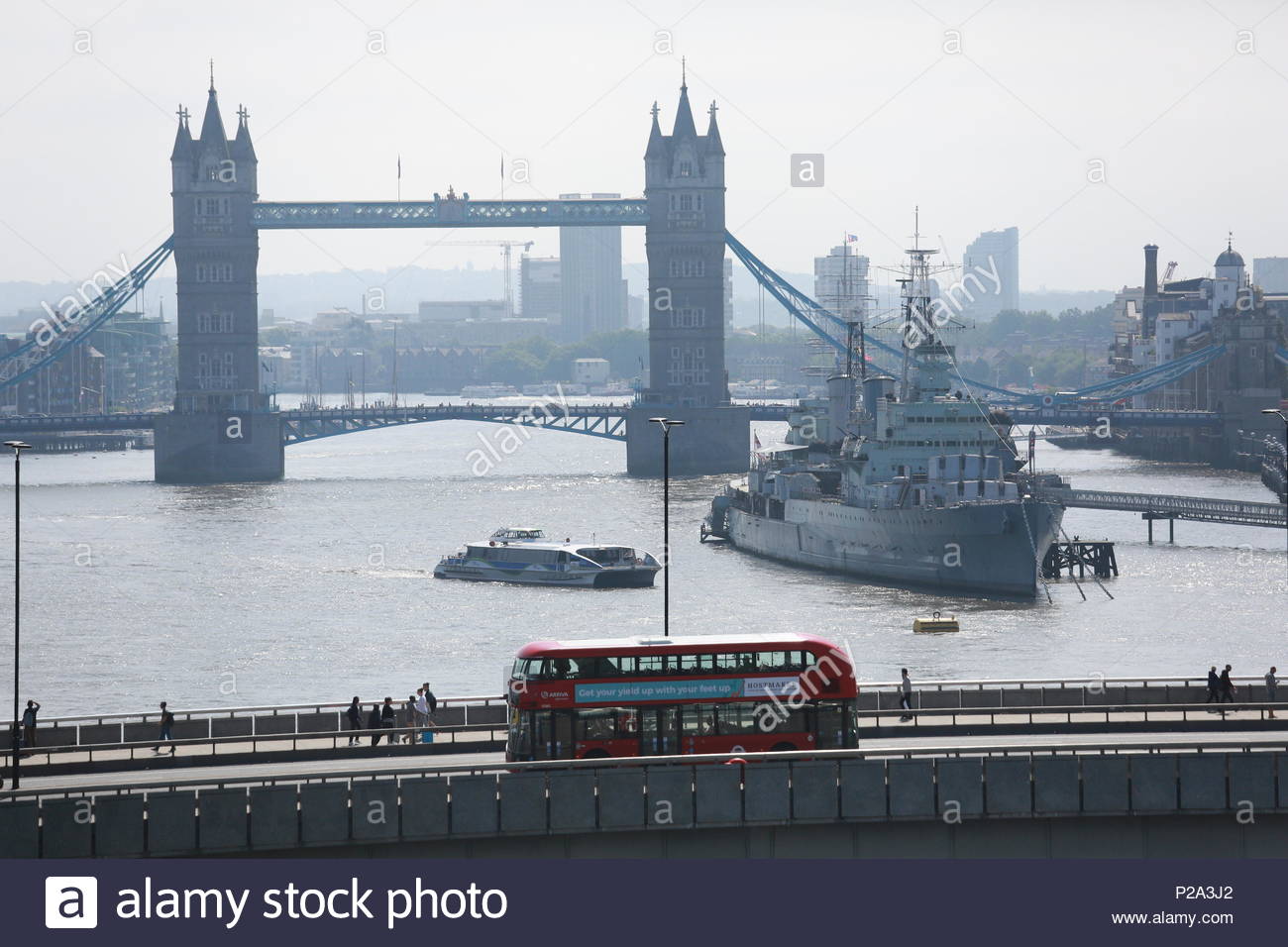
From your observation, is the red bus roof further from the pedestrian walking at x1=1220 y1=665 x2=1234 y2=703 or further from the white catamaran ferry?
the white catamaran ferry

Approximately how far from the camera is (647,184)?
112 metres

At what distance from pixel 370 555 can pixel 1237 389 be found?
67.9 m

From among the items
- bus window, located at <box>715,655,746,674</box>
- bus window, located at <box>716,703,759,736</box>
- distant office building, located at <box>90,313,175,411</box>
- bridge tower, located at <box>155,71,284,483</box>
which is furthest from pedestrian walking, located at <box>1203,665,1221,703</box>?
distant office building, located at <box>90,313,175,411</box>

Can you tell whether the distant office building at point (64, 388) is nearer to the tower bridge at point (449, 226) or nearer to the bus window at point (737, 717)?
the tower bridge at point (449, 226)

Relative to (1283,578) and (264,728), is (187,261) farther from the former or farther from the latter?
(264,728)

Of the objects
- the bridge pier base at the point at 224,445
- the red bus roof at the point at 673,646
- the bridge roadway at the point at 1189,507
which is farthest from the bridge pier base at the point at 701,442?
the red bus roof at the point at 673,646

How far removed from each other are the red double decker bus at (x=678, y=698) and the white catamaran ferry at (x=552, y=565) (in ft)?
110

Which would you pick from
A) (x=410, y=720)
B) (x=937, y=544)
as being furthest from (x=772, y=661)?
(x=937, y=544)

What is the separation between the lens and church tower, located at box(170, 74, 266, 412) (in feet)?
363

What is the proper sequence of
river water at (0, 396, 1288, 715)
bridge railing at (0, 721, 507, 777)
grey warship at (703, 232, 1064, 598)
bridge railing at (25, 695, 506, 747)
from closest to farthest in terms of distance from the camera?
bridge railing at (0, 721, 507, 777) < bridge railing at (25, 695, 506, 747) < river water at (0, 396, 1288, 715) < grey warship at (703, 232, 1064, 598)

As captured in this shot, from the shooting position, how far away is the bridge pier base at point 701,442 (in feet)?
345

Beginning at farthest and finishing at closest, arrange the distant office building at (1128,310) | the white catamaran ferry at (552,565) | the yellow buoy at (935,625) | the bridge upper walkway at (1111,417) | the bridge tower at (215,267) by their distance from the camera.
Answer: the distant office building at (1128,310) < the bridge tower at (215,267) < the bridge upper walkway at (1111,417) < the white catamaran ferry at (552,565) < the yellow buoy at (935,625)

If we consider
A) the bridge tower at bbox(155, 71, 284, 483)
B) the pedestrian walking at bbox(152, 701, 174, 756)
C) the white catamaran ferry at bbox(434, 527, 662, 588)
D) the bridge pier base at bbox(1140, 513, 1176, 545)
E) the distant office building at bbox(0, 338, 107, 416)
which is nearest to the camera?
the pedestrian walking at bbox(152, 701, 174, 756)

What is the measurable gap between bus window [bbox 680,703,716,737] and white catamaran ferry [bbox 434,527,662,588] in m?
Answer: 33.6
